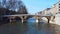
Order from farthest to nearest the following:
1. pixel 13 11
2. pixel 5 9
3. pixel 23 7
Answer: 1. pixel 23 7
2. pixel 13 11
3. pixel 5 9

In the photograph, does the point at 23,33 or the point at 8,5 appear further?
the point at 8,5

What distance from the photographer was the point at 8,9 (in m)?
87.4

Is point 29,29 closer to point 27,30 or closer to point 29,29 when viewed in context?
point 29,29

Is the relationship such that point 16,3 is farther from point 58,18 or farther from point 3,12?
point 58,18

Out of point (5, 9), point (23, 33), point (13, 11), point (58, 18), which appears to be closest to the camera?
point (23, 33)

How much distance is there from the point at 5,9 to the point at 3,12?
238 cm

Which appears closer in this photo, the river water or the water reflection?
the water reflection

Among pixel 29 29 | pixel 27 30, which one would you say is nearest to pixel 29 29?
pixel 29 29

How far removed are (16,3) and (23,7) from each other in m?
5.65

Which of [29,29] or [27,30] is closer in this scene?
[27,30]

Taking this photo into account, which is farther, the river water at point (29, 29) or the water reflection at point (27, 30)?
the river water at point (29, 29)

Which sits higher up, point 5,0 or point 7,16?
point 5,0

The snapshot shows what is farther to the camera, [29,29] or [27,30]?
[29,29]

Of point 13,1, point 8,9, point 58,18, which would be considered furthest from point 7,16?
point 58,18
